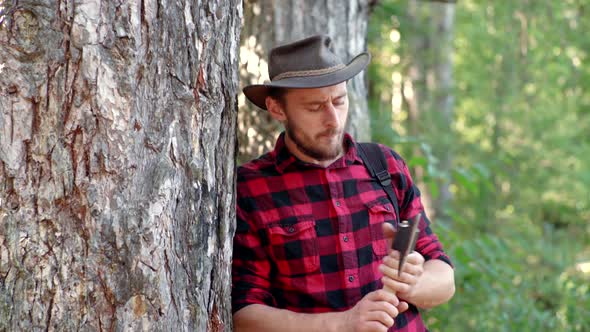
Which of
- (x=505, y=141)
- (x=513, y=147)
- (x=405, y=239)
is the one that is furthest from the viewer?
(x=505, y=141)

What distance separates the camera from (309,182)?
302 centimetres

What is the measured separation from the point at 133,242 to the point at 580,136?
33.3ft

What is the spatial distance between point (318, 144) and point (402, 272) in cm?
62

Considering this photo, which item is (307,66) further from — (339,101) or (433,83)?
(433,83)

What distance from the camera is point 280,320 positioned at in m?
2.78

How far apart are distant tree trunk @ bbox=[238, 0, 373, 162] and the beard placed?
114 centimetres

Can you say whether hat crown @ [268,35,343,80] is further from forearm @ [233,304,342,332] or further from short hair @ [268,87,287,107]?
forearm @ [233,304,342,332]

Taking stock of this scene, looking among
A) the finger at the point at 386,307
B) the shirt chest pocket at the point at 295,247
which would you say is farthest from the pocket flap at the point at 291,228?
the finger at the point at 386,307

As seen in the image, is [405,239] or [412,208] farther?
[412,208]

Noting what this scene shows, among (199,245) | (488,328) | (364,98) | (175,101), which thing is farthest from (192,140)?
(488,328)

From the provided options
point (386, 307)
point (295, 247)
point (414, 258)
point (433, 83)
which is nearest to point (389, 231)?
point (414, 258)

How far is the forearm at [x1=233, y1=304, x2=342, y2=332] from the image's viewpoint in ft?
9.00

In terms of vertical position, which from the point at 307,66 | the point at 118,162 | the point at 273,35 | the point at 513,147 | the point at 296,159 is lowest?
the point at 513,147

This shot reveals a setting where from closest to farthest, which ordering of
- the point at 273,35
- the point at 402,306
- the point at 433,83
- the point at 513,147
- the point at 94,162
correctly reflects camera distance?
the point at 94,162 < the point at 402,306 < the point at 273,35 < the point at 513,147 < the point at 433,83
